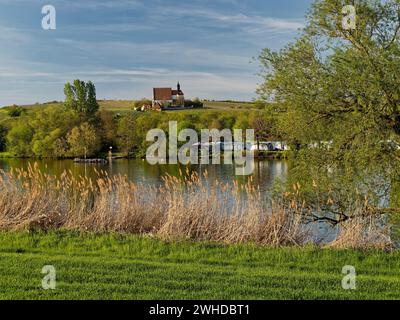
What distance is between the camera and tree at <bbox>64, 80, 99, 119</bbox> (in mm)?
80188

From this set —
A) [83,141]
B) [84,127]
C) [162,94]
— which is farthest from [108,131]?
[162,94]

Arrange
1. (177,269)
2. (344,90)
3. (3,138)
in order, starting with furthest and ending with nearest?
(3,138)
(344,90)
(177,269)

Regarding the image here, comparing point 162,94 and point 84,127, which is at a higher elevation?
point 162,94

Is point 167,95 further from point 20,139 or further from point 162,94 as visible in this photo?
point 20,139

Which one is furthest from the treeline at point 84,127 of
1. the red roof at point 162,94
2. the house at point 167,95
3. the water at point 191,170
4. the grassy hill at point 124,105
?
the red roof at point 162,94

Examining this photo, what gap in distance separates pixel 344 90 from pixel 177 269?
7.73 m

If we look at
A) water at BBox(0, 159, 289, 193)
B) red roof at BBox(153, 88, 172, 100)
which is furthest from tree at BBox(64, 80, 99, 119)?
red roof at BBox(153, 88, 172, 100)

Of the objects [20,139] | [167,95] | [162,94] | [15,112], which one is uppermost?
[162,94]

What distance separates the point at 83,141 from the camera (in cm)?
7275

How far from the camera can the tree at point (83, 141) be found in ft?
237

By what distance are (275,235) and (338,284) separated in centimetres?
329

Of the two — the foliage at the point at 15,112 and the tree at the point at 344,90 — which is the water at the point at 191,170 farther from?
the foliage at the point at 15,112
